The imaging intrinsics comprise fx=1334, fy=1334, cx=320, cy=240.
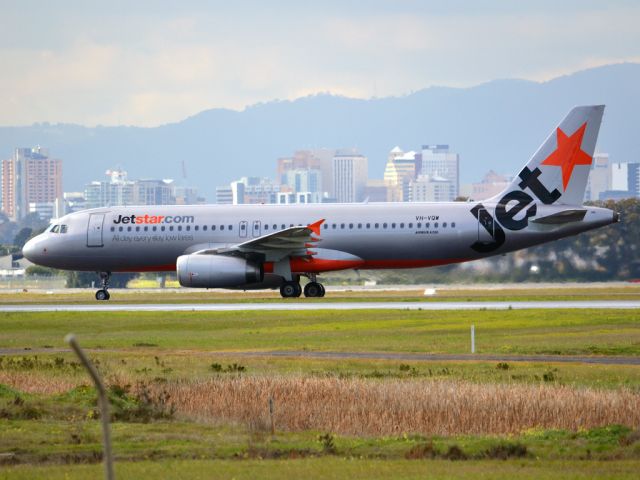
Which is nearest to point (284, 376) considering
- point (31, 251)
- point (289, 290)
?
point (289, 290)

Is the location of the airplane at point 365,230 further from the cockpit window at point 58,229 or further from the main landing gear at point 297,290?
the cockpit window at point 58,229

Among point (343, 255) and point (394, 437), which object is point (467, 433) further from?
point (343, 255)

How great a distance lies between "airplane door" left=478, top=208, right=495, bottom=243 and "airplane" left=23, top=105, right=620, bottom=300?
43mm

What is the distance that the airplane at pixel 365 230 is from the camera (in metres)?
56.7

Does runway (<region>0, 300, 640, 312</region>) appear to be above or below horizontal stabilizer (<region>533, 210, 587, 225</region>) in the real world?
below

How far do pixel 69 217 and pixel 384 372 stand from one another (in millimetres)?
35596

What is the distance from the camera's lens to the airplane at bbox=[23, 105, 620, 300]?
5669cm

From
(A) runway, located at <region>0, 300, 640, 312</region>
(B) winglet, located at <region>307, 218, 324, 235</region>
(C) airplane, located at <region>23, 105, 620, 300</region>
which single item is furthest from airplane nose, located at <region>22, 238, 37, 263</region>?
(B) winglet, located at <region>307, 218, 324, 235</region>

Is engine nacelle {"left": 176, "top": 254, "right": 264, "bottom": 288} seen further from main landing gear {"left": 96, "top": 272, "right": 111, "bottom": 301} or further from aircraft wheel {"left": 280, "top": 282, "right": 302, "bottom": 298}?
main landing gear {"left": 96, "top": 272, "right": 111, "bottom": 301}

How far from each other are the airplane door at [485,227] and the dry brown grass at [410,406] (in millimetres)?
30280


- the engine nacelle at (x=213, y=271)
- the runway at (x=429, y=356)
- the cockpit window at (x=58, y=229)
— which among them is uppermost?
the cockpit window at (x=58, y=229)

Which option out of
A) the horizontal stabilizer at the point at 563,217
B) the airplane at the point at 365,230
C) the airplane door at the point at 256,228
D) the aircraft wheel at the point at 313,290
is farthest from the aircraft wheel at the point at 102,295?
the horizontal stabilizer at the point at 563,217

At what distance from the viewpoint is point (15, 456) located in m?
20.0

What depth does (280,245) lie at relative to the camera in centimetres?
5681
